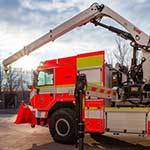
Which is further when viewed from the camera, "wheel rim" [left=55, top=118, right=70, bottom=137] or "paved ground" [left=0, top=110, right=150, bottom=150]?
"wheel rim" [left=55, top=118, right=70, bottom=137]

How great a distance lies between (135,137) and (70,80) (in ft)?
11.2

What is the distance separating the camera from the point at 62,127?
35.4 feet

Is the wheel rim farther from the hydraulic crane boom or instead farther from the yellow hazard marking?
the hydraulic crane boom

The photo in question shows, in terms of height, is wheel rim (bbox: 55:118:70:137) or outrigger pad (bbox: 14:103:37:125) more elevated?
outrigger pad (bbox: 14:103:37:125)

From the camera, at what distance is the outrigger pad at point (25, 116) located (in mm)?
11664

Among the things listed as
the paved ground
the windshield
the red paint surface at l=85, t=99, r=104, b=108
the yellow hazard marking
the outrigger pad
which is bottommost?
the paved ground

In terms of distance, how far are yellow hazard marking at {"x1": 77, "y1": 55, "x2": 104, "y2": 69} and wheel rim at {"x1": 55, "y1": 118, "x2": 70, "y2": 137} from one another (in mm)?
1885

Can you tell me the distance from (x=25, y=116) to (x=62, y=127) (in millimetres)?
1708

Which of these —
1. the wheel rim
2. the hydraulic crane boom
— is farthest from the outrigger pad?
the hydraulic crane boom

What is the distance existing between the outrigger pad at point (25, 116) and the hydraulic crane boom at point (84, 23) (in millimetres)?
1966

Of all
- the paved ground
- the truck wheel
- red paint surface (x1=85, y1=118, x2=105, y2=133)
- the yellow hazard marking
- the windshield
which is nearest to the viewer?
red paint surface (x1=85, y1=118, x2=105, y2=133)

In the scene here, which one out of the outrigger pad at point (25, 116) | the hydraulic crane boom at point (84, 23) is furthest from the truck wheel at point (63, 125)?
the hydraulic crane boom at point (84, 23)

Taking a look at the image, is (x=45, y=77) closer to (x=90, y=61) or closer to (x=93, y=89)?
(x=90, y=61)

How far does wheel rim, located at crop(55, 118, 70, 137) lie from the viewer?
35.0 ft
